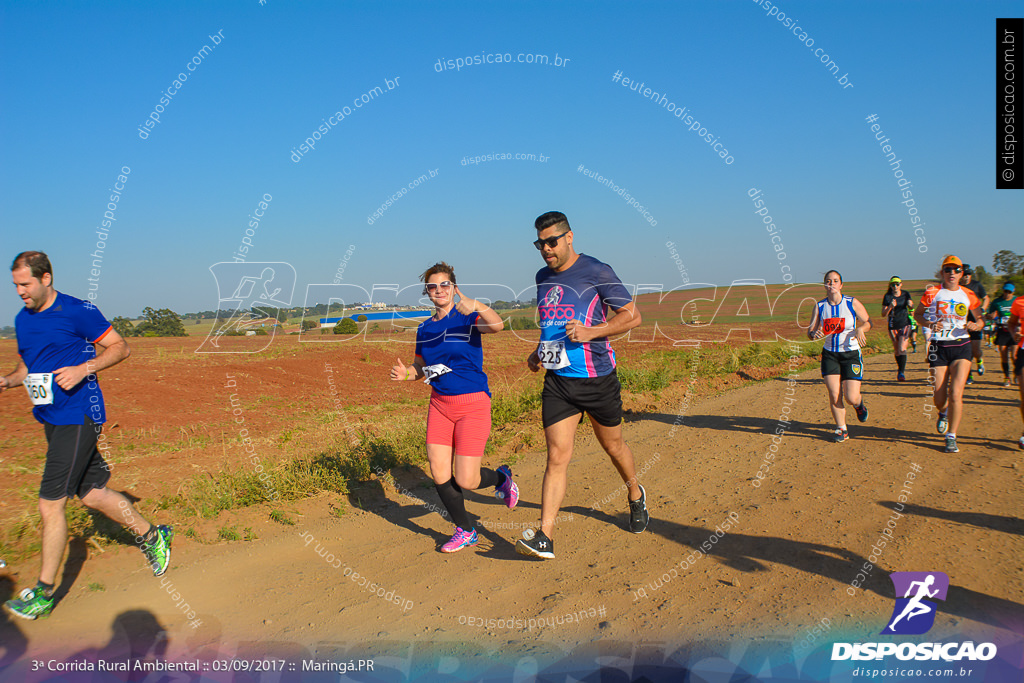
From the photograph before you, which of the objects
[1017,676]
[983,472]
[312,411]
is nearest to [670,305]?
[312,411]

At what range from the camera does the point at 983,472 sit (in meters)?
5.61

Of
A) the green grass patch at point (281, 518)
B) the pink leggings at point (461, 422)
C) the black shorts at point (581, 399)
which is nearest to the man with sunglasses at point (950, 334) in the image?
Result: the black shorts at point (581, 399)

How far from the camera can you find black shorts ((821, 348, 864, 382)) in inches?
278

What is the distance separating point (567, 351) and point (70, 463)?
3526 mm

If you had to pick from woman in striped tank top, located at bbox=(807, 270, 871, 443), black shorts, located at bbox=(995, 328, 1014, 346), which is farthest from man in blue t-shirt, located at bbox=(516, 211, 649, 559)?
black shorts, located at bbox=(995, 328, 1014, 346)

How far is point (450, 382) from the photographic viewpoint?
4.75 meters

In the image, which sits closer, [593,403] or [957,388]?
[593,403]

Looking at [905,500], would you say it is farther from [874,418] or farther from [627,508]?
[874,418]

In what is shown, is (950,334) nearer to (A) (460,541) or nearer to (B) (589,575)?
(B) (589,575)

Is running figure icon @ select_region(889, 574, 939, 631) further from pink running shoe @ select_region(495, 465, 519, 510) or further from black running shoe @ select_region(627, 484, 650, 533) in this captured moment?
pink running shoe @ select_region(495, 465, 519, 510)

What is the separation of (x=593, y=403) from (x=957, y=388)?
489 centimetres

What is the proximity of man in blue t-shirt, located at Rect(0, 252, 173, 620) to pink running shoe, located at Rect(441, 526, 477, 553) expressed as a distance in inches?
91.4

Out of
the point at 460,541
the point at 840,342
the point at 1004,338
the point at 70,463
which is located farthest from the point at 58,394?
the point at 1004,338

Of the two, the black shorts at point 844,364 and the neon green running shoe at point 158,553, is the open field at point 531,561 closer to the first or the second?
the neon green running shoe at point 158,553
